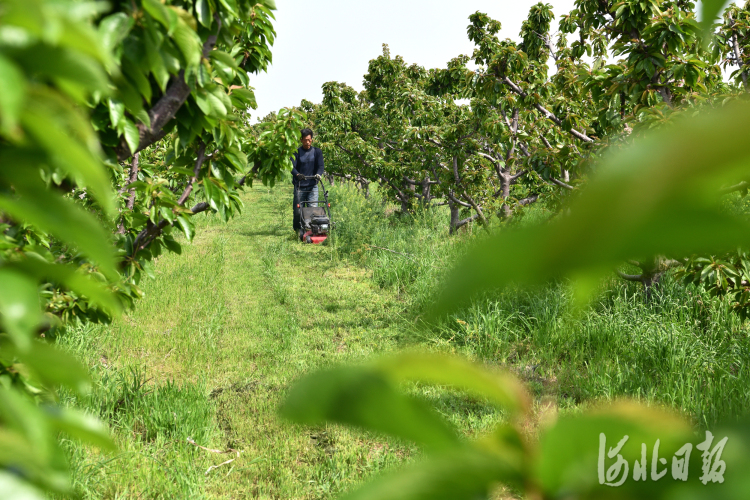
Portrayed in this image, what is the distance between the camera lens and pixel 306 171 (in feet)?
32.2

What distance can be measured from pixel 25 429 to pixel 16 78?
0.23m

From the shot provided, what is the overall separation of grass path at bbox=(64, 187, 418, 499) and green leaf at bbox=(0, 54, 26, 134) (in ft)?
8.40

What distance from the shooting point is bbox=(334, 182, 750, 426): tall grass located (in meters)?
3.20

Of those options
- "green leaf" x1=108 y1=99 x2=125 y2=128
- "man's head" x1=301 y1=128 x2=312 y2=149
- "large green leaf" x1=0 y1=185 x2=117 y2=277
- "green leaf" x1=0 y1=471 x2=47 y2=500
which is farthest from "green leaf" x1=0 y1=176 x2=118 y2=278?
"man's head" x1=301 y1=128 x2=312 y2=149

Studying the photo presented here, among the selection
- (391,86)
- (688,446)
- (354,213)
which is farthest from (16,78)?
(391,86)

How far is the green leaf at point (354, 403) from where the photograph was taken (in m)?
0.21

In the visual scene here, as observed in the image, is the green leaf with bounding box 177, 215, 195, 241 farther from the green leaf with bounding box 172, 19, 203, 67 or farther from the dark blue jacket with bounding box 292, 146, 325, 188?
the dark blue jacket with bounding box 292, 146, 325, 188

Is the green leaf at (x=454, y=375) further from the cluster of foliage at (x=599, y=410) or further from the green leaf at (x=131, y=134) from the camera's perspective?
the green leaf at (x=131, y=134)

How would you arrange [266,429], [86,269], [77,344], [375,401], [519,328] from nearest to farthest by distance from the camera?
1. [375,401]
2. [86,269]
3. [266,429]
4. [77,344]
5. [519,328]

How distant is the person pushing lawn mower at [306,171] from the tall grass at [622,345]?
16.0 feet

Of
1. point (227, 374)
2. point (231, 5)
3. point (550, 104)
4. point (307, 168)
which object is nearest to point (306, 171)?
point (307, 168)

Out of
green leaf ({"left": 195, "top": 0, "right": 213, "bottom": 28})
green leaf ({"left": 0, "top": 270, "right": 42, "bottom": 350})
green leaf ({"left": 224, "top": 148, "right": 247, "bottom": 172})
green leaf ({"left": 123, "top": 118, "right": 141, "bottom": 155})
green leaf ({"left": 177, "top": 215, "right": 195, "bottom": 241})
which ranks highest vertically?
green leaf ({"left": 224, "top": 148, "right": 247, "bottom": 172})

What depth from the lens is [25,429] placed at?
31cm

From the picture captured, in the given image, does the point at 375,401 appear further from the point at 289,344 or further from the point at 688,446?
the point at 289,344
